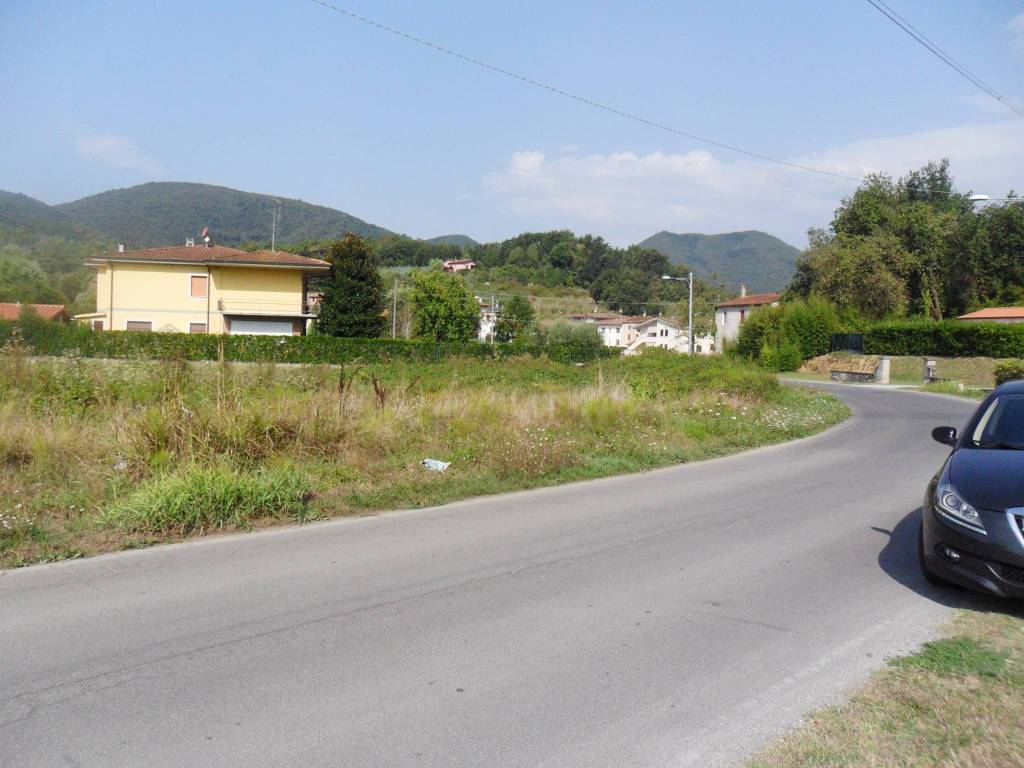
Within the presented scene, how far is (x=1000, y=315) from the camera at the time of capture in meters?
57.0

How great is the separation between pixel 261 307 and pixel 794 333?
38869mm

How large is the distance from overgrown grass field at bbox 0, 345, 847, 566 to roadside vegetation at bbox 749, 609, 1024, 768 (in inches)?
240

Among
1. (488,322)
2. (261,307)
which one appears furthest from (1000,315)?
(488,322)

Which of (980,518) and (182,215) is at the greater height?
(182,215)

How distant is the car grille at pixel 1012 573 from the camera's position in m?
5.66

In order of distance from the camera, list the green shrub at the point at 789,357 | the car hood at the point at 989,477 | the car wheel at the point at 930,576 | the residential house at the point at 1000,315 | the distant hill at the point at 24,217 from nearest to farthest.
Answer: the car hood at the point at 989,477 < the car wheel at the point at 930,576 < the distant hill at the point at 24,217 < the residential house at the point at 1000,315 < the green shrub at the point at 789,357

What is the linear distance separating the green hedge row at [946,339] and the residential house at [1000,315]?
13.7 feet

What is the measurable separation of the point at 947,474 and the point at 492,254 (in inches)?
7596

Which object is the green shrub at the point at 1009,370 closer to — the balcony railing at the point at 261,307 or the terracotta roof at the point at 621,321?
the balcony railing at the point at 261,307

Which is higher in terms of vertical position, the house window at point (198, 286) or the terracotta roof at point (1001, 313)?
the house window at point (198, 286)

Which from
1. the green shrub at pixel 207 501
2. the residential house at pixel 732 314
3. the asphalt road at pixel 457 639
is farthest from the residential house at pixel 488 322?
the asphalt road at pixel 457 639

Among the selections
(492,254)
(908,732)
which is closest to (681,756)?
(908,732)

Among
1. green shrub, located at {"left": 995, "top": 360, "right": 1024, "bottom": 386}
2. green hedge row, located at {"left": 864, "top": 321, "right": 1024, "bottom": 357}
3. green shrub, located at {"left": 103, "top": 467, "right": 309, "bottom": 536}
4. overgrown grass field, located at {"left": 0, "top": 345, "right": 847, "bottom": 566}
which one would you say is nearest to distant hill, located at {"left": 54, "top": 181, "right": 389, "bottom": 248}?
green hedge row, located at {"left": 864, "top": 321, "right": 1024, "bottom": 357}

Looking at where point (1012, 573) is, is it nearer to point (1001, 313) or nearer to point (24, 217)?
point (24, 217)
